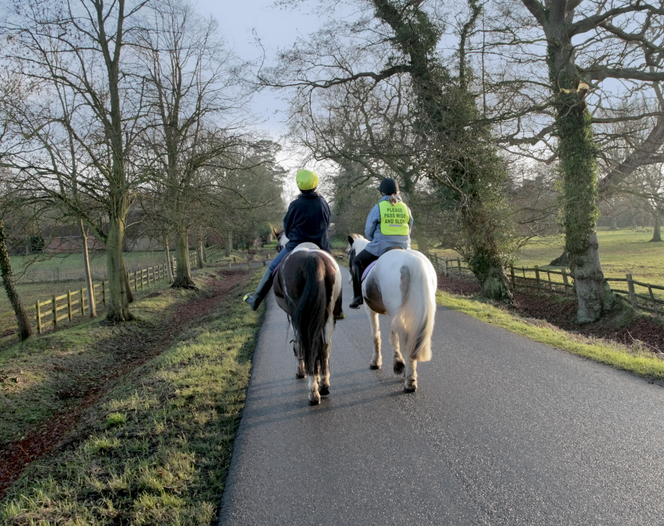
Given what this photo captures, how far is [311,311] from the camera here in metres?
4.78

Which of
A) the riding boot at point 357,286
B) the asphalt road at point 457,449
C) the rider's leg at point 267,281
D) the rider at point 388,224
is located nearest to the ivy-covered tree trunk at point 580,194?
the asphalt road at point 457,449

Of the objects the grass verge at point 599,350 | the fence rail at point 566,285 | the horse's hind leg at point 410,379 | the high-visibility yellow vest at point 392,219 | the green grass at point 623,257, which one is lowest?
the green grass at point 623,257

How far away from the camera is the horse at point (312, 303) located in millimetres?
4777

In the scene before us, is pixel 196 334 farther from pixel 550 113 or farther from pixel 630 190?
pixel 630 190

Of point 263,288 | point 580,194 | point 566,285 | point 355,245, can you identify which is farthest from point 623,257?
point 263,288

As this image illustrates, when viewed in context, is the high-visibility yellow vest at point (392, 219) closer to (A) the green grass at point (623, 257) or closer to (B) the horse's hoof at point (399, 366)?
(B) the horse's hoof at point (399, 366)

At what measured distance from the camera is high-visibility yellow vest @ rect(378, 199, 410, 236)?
18.2ft

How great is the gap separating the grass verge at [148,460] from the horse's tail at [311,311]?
3.66 ft

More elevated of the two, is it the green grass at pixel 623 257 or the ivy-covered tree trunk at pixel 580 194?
the ivy-covered tree trunk at pixel 580 194

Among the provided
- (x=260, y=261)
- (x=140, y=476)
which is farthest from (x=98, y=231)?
(x=260, y=261)

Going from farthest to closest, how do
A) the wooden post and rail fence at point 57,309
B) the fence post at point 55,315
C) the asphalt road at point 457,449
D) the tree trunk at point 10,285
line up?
the fence post at point 55,315 < the wooden post and rail fence at point 57,309 < the tree trunk at point 10,285 < the asphalt road at point 457,449

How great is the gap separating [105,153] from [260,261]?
30.3 m

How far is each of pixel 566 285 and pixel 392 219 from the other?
12.8m

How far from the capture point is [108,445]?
420 cm
